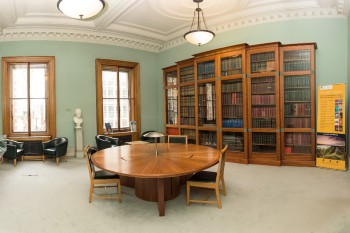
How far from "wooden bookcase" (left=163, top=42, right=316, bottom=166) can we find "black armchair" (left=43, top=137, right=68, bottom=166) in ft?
12.4

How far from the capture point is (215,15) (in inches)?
237

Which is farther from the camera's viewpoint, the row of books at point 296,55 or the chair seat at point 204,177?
the row of books at point 296,55

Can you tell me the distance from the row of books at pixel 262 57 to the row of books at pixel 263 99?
0.87 metres

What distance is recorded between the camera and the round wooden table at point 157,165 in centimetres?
A: 302

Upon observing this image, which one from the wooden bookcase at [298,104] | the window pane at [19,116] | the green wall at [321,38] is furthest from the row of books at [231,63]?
the window pane at [19,116]

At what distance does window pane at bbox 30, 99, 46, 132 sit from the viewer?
679 cm

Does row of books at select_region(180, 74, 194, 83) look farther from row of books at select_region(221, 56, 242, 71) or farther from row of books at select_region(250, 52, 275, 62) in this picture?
row of books at select_region(250, 52, 275, 62)

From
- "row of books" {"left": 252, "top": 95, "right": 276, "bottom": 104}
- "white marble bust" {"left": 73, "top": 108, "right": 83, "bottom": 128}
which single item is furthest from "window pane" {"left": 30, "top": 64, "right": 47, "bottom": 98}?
"row of books" {"left": 252, "top": 95, "right": 276, "bottom": 104}

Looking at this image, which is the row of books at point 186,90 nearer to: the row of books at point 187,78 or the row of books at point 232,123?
the row of books at point 187,78

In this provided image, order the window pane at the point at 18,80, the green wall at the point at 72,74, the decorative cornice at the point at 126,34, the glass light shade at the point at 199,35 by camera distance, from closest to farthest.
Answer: the glass light shade at the point at 199,35
the decorative cornice at the point at 126,34
the green wall at the point at 72,74
the window pane at the point at 18,80

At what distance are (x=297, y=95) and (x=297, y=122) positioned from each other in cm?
63

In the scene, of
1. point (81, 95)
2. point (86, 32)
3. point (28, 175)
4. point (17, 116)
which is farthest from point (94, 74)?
point (28, 175)

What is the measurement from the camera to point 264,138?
5613 mm

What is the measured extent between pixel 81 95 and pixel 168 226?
5.37 metres
